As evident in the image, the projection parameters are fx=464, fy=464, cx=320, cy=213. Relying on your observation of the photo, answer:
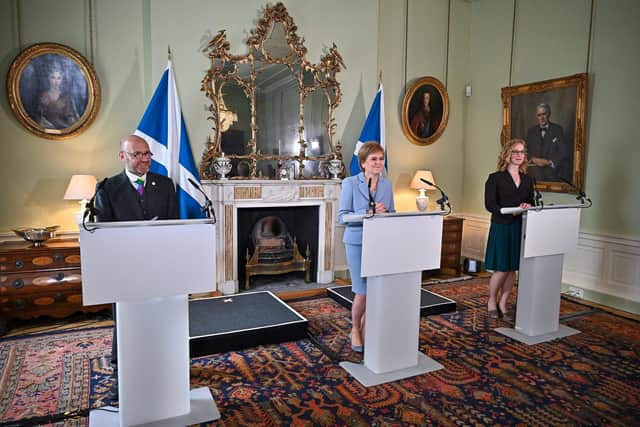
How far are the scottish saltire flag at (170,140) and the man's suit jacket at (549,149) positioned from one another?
12.6ft

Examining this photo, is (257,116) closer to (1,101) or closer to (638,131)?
(1,101)

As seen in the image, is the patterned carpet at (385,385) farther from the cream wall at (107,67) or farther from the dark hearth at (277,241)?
the dark hearth at (277,241)

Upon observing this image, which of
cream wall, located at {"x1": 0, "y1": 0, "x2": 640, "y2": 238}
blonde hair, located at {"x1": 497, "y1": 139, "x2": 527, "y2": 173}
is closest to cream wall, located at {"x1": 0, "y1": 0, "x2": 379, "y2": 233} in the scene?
cream wall, located at {"x1": 0, "y1": 0, "x2": 640, "y2": 238}

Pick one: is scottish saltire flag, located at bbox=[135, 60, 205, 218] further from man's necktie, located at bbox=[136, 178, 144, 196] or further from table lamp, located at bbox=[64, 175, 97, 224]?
man's necktie, located at bbox=[136, 178, 144, 196]

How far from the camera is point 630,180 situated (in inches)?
178

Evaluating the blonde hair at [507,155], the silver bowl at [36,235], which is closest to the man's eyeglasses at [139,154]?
the silver bowl at [36,235]

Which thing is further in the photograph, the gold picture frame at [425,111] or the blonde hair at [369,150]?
the gold picture frame at [425,111]

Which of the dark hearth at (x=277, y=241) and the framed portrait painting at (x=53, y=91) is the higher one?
the framed portrait painting at (x=53, y=91)

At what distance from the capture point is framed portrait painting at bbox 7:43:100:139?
13.5ft

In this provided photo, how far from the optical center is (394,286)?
2.93 m

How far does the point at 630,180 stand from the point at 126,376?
4.70 m

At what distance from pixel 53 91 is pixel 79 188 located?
956 millimetres

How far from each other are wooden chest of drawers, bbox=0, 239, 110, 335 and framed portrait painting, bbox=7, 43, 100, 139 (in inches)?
44.1

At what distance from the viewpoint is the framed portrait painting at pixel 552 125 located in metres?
4.93
